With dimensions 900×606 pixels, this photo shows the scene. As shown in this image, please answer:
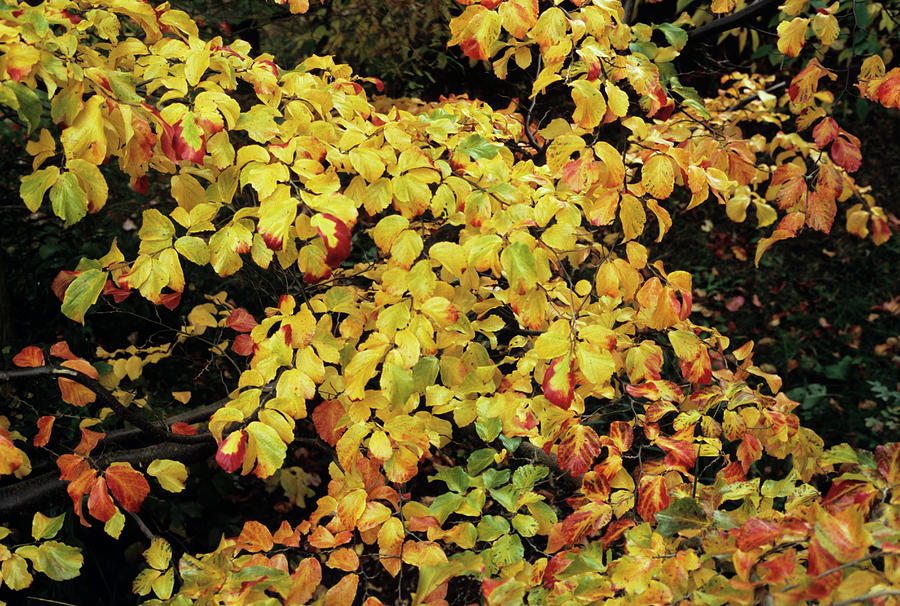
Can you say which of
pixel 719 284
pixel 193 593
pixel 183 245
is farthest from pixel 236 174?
pixel 719 284

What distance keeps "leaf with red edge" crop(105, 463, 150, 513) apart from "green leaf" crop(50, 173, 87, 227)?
0.56 metres

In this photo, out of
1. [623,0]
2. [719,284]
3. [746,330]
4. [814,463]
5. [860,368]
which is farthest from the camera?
[719,284]

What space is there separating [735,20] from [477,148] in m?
1.39

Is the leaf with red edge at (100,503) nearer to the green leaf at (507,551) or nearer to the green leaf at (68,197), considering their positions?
the green leaf at (68,197)

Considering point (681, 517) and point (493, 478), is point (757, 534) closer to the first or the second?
point (681, 517)

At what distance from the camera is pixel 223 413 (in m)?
1.23

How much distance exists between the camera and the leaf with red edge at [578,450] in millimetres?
1364

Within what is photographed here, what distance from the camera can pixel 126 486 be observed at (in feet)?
4.41

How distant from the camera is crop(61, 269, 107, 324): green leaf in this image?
1.21 m

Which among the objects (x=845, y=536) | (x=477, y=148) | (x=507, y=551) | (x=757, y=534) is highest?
(x=477, y=148)

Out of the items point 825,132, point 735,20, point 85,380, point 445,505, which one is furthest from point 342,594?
point 735,20

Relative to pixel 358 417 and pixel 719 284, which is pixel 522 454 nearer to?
pixel 358 417

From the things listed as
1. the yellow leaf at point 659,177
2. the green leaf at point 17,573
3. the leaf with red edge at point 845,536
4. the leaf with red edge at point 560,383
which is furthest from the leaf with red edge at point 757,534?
the green leaf at point 17,573

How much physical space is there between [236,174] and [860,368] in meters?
3.67
